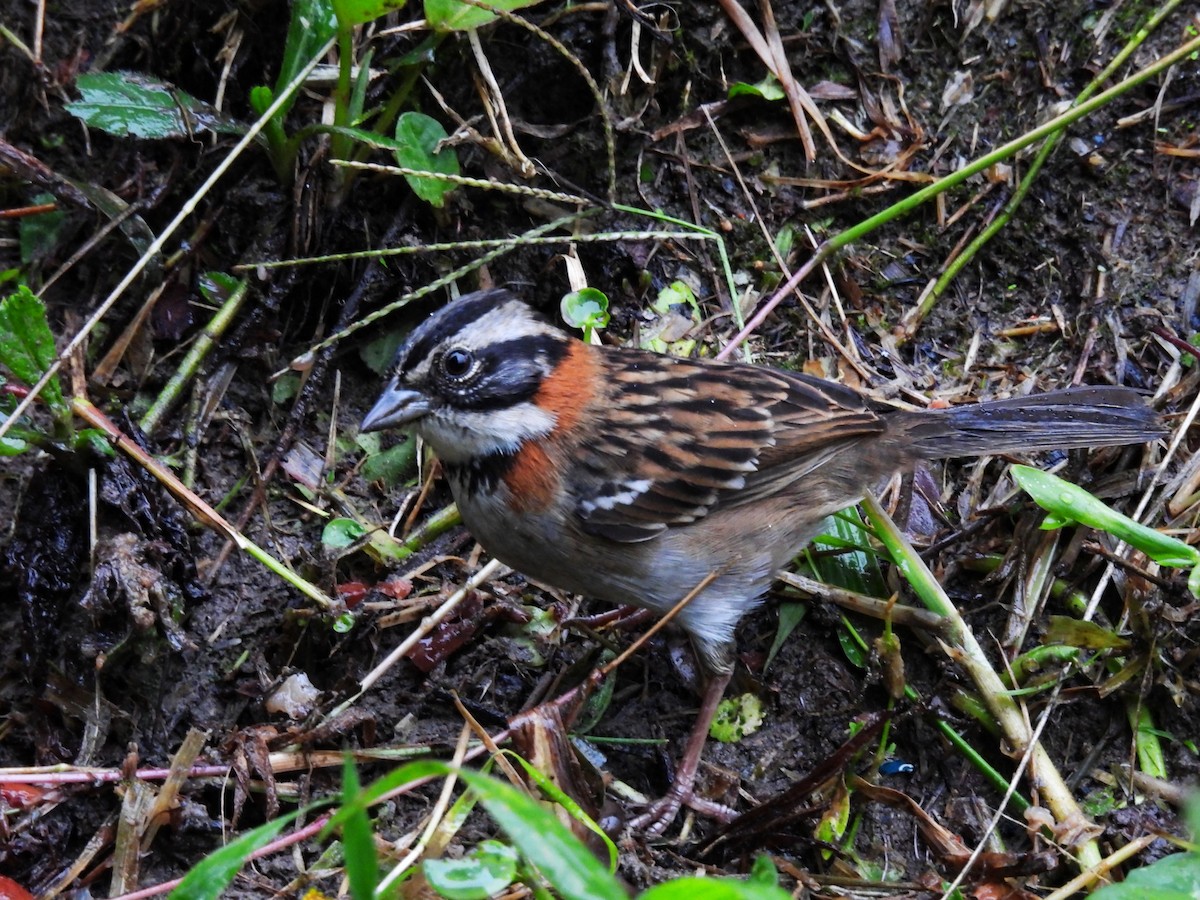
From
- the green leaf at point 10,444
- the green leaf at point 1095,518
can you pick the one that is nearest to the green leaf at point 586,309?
the green leaf at point 1095,518

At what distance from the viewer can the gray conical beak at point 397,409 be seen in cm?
390

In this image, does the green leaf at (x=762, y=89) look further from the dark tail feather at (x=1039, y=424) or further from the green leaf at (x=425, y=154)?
the dark tail feather at (x=1039, y=424)

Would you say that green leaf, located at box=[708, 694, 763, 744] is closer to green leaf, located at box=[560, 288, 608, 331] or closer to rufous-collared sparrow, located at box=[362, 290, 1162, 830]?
rufous-collared sparrow, located at box=[362, 290, 1162, 830]

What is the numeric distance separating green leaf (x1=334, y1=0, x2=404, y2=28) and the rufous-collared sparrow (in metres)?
1.07

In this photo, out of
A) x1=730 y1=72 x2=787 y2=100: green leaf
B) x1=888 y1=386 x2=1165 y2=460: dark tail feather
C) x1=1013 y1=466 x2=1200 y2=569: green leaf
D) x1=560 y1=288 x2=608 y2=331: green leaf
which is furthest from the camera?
x1=730 y1=72 x2=787 y2=100: green leaf

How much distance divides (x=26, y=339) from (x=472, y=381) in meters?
1.46

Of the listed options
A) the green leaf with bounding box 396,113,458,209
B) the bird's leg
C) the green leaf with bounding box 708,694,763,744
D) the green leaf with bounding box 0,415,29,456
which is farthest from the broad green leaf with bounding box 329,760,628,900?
the green leaf with bounding box 396,113,458,209

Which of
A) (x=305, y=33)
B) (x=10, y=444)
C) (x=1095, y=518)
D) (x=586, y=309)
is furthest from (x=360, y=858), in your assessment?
(x=305, y=33)

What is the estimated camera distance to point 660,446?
4.11 m

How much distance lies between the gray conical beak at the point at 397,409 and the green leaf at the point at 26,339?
107 cm

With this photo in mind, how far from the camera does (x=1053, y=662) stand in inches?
161

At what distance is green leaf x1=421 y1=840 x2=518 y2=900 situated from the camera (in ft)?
7.84

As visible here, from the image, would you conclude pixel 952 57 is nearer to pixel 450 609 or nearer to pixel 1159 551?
pixel 1159 551

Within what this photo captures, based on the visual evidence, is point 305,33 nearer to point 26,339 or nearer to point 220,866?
point 26,339
